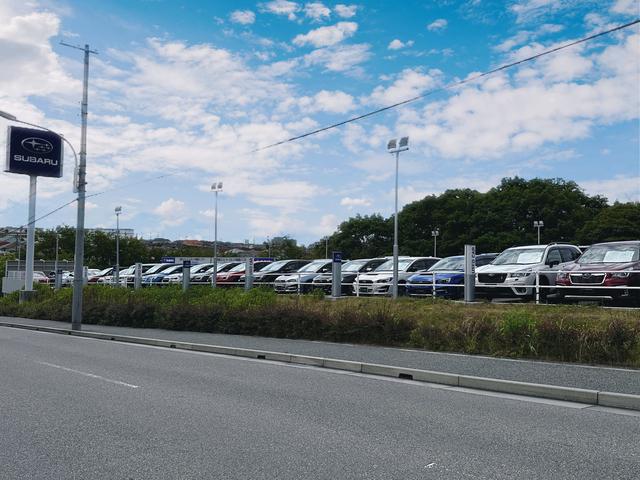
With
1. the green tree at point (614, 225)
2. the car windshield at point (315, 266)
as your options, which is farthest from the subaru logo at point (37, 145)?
the green tree at point (614, 225)

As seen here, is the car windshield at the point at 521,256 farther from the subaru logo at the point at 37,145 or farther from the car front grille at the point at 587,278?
the subaru logo at the point at 37,145

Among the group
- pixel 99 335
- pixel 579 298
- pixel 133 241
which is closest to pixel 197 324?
pixel 99 335

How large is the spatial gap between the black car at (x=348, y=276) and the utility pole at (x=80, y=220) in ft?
28.6

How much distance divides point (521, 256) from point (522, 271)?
1.66 m

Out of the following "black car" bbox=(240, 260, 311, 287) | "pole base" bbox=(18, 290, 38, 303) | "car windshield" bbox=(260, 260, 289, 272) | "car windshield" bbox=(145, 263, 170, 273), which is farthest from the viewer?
"car windshield" bbox=(145, 263, 170, 273)

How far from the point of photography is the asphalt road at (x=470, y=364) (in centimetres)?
897

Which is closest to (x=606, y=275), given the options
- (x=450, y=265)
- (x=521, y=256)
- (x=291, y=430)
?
(x=521, y=256)

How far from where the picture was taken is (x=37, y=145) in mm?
40438

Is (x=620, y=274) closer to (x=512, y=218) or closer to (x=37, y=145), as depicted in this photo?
(x=37, y=145)

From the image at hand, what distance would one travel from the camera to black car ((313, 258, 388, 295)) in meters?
24.5

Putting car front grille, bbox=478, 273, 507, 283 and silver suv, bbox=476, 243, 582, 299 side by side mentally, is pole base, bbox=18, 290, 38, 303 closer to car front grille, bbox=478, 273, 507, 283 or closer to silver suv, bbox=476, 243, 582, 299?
car front grille, bbox=478, 273, 507, 283

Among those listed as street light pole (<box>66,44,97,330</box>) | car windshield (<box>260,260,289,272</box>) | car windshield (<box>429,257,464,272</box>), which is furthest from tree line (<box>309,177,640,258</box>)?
street light pole (<box>66,44,97,330</box>)

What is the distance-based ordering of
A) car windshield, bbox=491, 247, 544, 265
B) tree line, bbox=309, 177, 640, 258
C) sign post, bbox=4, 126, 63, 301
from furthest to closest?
1. tree line, bbox=309, 177, 640, 258
2. sign post, bbox=4, 126, 63, 301
3. car windshield, bbox=491, 247, 544, 265

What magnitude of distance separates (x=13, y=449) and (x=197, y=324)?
13139 mm
